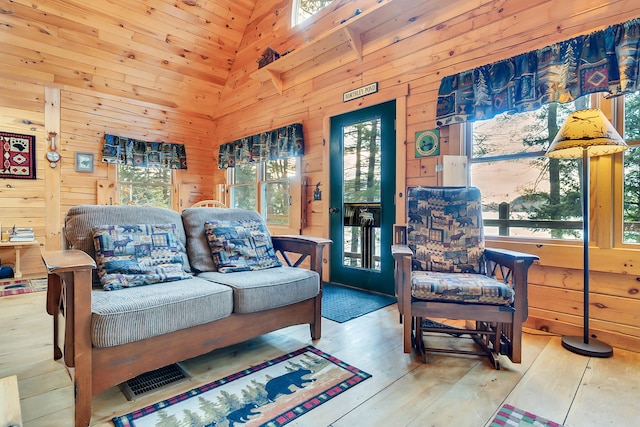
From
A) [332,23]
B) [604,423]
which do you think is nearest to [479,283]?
[604,423]

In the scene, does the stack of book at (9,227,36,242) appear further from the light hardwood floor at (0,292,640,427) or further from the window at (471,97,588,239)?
the window at (471,97,588,239)

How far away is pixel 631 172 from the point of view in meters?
2.06

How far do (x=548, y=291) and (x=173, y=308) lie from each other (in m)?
2.42

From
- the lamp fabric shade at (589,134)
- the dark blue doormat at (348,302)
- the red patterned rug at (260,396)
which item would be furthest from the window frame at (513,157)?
the red patterned rug at (260,396)

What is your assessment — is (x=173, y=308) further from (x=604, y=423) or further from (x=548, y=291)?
(x=548, y=291)

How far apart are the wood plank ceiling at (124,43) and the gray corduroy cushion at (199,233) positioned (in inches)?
121

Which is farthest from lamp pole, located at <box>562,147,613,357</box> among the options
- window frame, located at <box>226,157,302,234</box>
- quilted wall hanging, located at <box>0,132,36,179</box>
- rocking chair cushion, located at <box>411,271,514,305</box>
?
quilted wall hanging, located at <box>0,132,36,179</box>

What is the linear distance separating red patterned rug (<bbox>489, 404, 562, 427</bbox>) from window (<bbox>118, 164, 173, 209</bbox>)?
16.8 ft

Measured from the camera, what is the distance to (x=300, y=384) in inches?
62.7

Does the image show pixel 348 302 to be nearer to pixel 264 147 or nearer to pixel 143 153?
pixel 264 147

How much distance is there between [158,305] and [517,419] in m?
1.56

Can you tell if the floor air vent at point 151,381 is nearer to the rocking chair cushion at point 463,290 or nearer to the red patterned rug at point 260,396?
the red patterned rug at point 260,396

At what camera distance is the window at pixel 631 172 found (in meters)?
2.04

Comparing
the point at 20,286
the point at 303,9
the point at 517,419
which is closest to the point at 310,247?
the point at 517,419
